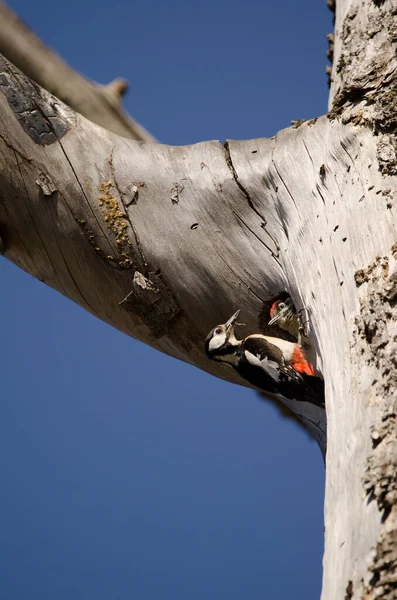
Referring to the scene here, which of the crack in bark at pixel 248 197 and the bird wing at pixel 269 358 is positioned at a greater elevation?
the crack in bark at pixel 248 197

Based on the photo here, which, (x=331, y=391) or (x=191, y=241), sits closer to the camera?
(x=331, y=391)

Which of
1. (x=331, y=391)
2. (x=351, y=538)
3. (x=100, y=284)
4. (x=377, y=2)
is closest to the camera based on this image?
(x=351, y=538)

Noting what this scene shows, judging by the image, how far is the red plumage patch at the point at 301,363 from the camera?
1.85m

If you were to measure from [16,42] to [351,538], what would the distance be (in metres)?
2.00

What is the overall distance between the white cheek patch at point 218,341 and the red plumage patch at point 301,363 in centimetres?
29

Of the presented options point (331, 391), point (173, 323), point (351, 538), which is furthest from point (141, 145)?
point (351, 538)

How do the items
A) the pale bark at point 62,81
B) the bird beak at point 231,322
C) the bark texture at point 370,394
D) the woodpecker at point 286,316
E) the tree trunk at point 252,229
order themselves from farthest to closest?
the pale bark at point 62,81, the bird beak at point 231,322, the woodpecker at point 286,316, the tree trunk at point 252,229, the bark texture at point 370,394

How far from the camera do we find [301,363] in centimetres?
185

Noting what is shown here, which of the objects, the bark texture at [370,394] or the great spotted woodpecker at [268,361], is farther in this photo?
the great spotted woodpecker at [268,361]

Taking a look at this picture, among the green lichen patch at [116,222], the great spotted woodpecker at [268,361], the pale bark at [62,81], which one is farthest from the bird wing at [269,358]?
the pale bark at [62,81]

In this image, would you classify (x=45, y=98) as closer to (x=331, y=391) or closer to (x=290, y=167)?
(x=290, y=167)

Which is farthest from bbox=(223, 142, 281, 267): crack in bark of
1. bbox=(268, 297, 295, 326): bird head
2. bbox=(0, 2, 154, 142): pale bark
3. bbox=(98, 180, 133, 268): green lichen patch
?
bbox=(0, 2, 154, 142): pale bark

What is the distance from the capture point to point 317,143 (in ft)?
6.01

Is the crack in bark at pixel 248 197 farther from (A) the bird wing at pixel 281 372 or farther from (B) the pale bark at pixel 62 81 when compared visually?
(B) the pale bark at pixel 62 81
